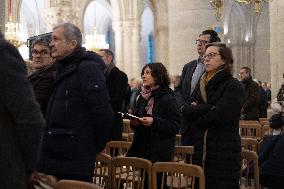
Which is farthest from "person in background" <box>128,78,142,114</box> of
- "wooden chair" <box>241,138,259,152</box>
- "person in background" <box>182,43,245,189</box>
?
"person in background" <box>182,43,245,189</box>

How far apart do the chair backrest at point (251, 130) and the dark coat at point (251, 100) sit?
1415 millimetres

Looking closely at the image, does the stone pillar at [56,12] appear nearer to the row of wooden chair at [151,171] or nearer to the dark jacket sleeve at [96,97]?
the row of wooden chair at [151,171]

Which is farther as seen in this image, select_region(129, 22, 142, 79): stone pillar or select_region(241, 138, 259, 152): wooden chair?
select_region(129, 22, 142, 79): stone pillar

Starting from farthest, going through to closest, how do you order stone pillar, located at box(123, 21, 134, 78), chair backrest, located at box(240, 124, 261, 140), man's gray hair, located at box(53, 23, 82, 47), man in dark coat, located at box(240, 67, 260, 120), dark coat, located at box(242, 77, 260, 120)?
stone pillar, located at box(123, 21, 134, 78)
dark coat, located at box(242, 77, 260, 120)
man in dark coat, located at box(240, 67, 260, 120)
chair backrest, located at box(240, 124, 261, 140)
man's gray hair, located at box(53, 23, 82, 47)

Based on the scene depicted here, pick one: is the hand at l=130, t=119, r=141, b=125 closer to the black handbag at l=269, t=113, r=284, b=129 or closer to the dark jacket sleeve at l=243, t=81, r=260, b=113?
the black handbag at l=269, t=113, r=284, b=129

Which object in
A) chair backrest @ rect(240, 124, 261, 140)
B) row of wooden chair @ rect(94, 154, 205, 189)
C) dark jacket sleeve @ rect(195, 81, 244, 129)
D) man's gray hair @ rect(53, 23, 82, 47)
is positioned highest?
man's gray hair @ rect(53, 23, 82, 47)

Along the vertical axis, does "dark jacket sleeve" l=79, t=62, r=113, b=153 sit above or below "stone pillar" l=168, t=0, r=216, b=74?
below

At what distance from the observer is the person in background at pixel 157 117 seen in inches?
199

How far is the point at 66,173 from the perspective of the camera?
396 centimetres

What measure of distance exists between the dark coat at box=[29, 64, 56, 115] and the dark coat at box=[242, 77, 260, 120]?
588 centimetres

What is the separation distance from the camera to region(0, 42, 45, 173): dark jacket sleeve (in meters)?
2.63

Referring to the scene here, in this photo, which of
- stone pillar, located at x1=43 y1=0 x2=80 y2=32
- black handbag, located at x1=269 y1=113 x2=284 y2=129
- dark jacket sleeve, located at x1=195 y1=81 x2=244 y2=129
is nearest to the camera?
dark jacket sleeve, located at x1=195 y1=81 x2=244 y2=129

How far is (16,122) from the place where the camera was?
266 cm

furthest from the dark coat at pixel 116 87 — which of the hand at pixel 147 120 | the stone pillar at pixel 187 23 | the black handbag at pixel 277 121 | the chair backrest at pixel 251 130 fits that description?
the stone pillar at pixel 187 23
